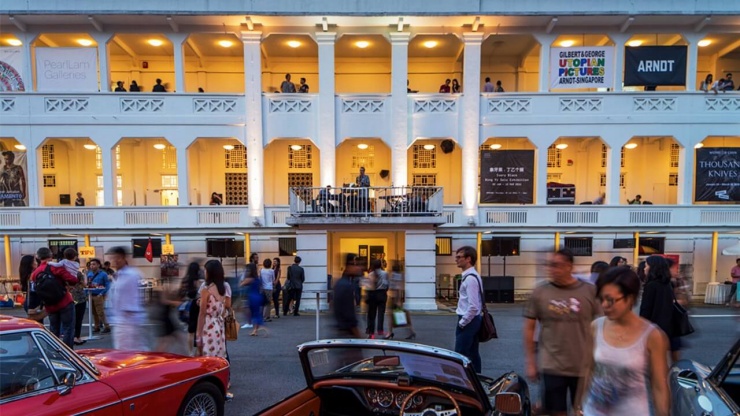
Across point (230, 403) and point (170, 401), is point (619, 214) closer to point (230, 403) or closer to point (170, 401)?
point (230, 403)

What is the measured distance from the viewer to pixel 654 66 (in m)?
15.3

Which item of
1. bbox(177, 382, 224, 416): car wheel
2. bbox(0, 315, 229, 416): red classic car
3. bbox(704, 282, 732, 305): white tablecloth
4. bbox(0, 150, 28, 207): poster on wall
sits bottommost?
bbox(704, 282, 732, 305): white tablecloth

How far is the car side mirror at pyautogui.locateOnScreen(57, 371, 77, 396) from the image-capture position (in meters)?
3.08

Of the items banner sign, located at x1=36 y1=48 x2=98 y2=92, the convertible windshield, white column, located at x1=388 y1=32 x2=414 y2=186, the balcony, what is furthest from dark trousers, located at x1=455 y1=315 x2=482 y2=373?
banner sign, located at x1=36 y1=48 x2=98 y2=92

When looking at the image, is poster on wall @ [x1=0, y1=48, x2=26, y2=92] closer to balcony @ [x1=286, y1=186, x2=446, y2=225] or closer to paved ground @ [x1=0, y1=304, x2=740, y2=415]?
paved ground @ [x1=0, y1=304, x2=740, y2=415]

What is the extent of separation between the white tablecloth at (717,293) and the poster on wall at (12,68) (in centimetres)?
2686

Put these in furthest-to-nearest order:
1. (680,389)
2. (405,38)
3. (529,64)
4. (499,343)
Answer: (529,64) → (405,38) → (499,343) → (680,389)

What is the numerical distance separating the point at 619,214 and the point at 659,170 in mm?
5320

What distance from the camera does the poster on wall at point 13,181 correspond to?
15.4 m

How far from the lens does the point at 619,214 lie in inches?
610

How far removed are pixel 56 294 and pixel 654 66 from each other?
1955cm

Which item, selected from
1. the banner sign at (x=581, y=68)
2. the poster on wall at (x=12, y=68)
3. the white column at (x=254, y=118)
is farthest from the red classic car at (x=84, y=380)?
the poster on wall at (x=12, y=68)

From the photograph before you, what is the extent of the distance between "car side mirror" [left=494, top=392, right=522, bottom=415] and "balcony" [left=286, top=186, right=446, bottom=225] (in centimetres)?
1023

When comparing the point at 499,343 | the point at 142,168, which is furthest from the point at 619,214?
the point at 142,168
